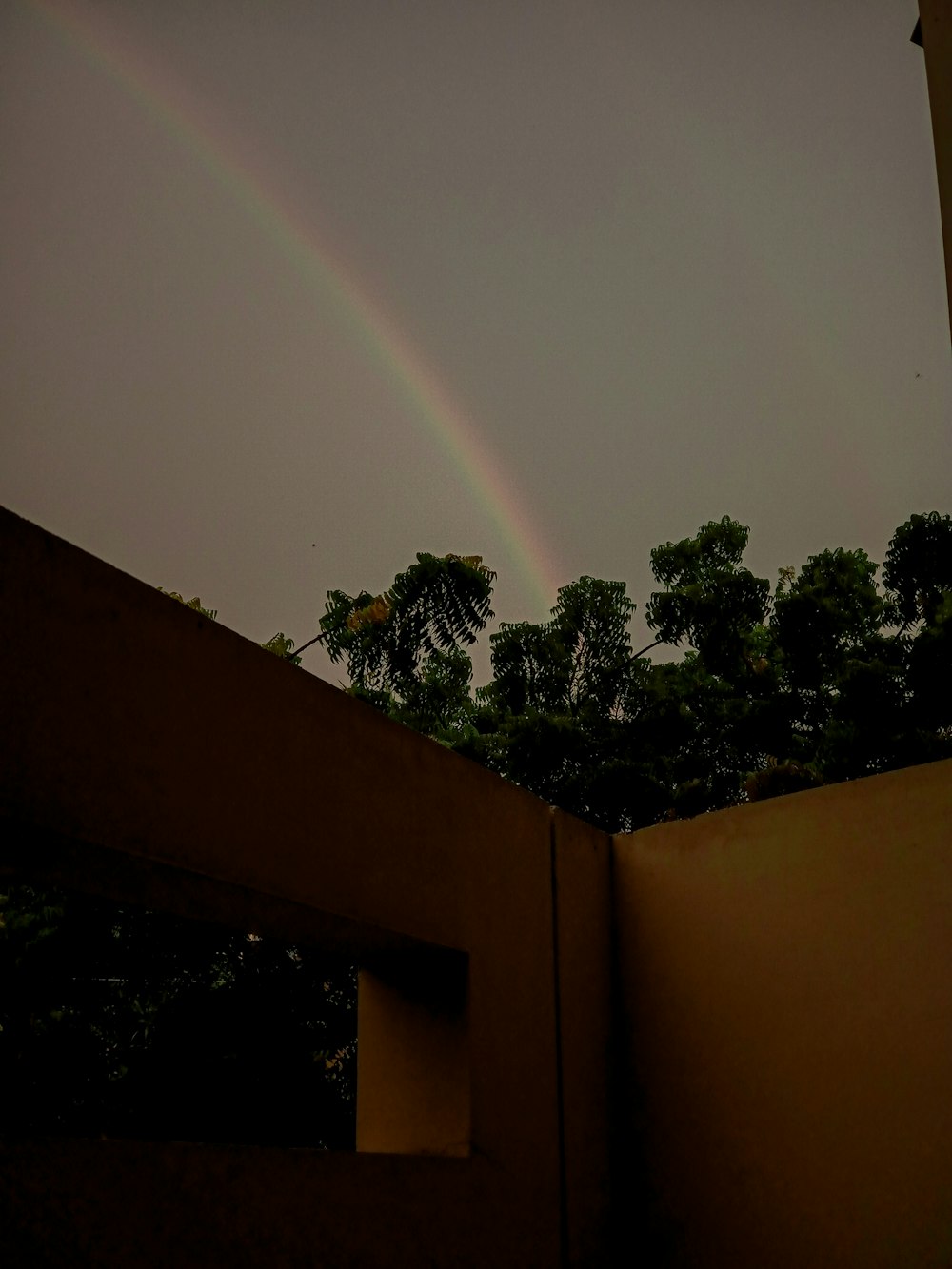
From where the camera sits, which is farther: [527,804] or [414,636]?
[414,636]

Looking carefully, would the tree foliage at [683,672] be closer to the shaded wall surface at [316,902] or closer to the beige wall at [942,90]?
the shaded wall surface at [316,902]

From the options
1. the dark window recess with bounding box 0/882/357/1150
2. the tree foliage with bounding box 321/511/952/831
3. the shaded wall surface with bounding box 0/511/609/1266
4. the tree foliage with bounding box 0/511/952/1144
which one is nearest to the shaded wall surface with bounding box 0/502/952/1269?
the shaded wall surface with bounding box 0/511/609/1266

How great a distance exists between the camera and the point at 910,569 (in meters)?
11.3

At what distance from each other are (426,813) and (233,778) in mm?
1044

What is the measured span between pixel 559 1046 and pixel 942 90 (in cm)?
358

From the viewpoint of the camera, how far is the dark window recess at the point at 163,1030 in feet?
25.3

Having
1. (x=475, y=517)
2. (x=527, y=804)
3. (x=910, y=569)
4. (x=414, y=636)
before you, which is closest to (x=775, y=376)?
(x=910, y=569)

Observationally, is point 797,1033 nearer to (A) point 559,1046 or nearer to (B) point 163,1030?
(A) point 559,1046

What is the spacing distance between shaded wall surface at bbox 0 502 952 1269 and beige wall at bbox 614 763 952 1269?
0.01m

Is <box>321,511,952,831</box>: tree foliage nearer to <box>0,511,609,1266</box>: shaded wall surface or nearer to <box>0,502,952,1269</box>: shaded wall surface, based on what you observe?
<box>0,502,952,1269</box>: shaded wall surface

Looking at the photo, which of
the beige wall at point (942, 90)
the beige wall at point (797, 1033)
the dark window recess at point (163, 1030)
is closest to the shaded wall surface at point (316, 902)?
the beige wall at point (797, 1033)

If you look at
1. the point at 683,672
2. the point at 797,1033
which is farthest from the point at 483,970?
the point at 683,672

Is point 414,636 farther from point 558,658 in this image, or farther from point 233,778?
point 233,778

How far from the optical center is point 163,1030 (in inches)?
317
